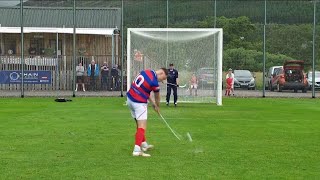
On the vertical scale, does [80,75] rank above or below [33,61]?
below

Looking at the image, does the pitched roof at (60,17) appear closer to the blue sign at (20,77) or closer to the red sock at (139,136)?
the blue sign at (20,77)

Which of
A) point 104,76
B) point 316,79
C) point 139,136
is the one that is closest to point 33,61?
point 104,76

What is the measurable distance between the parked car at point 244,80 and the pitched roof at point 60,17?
8268 mm

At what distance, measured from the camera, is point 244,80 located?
1543 inches

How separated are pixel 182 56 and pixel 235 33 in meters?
10.4

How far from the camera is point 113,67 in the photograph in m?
37.6

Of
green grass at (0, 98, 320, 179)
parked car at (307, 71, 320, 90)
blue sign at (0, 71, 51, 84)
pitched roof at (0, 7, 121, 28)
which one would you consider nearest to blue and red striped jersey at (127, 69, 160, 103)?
green grass at (0, 98, 320, 179)

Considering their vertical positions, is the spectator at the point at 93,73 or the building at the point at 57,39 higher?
the building at the point at 57,39

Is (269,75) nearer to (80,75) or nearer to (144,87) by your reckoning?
(80,75)

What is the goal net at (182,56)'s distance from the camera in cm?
2936

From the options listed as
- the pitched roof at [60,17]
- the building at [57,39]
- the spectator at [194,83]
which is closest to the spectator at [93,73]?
the building at [57,39]

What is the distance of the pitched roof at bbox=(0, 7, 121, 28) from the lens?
41.5 m

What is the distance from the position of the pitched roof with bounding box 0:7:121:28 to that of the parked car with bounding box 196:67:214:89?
41.5ft

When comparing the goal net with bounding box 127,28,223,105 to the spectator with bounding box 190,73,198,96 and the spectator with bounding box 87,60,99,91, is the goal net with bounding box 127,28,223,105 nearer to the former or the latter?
the spectator with bounding box 190,73,198,96
